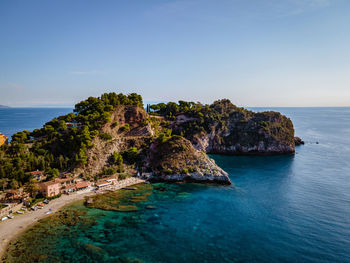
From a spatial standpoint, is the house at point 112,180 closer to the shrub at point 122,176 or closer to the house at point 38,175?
the shrub at point 122,176

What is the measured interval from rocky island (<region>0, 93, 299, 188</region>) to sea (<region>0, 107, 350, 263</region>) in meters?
8.34

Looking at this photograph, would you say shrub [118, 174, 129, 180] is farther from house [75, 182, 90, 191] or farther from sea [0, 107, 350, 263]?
house [75, 182, 90, 191]

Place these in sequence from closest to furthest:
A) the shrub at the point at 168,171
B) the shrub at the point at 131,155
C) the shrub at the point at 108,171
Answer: the shrub at the point at 108,171 → the shrub at the point at 168,171 → the shrub at the point at 131,155

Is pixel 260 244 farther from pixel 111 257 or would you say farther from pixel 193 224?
pixel 111 257

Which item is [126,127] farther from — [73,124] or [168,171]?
[168,171]

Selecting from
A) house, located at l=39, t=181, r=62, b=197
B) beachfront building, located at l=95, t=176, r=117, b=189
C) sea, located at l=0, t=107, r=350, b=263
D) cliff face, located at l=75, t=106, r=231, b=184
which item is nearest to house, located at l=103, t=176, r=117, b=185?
beachfront building, located at l=95, t=176, r=117, b=189

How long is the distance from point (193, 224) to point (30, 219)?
93.0ft

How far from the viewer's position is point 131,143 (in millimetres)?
65375

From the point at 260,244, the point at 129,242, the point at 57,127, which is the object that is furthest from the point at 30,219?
the point at 260,244

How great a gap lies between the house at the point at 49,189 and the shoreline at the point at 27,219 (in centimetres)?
189

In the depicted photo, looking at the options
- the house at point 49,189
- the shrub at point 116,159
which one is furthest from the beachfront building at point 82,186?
the shrub at point 116,159

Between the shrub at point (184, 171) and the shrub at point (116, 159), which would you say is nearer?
the shrub at point (184, 171)

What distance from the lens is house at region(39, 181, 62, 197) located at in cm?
4191

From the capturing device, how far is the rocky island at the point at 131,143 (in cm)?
5238
